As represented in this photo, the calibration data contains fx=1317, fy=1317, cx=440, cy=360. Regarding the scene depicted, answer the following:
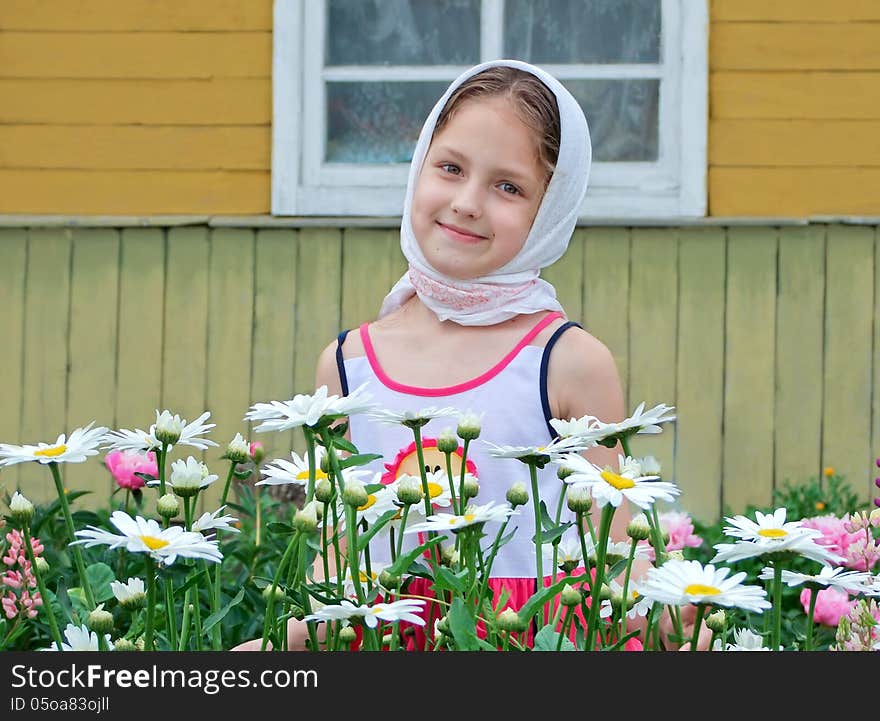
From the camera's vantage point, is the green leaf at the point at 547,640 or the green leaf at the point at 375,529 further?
the green leaf at the point at 375,529

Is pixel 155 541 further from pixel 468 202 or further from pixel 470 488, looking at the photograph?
pixel 468 202

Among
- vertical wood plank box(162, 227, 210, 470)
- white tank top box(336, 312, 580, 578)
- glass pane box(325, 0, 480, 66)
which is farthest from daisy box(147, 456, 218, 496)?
glass pane box(325, 0, 480, 66)

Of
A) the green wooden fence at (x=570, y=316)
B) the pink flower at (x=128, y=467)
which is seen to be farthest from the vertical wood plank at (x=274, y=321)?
the pink flower at (x=128, y=467)

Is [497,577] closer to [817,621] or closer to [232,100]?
[817,621]

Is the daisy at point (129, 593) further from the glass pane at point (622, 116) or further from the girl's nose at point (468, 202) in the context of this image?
the glass pane at point (622, 116)

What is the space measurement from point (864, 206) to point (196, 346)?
2196mm

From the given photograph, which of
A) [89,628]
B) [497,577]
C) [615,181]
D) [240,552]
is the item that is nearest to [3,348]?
[615,181]

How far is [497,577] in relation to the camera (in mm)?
1671

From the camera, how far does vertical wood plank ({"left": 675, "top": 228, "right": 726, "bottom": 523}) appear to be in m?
4.17

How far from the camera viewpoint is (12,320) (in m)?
4.39

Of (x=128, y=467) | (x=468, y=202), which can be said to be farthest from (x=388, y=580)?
(x=128, y=467)

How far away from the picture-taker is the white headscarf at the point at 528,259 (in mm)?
1798

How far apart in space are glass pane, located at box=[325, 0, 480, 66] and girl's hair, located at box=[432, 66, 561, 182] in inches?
103

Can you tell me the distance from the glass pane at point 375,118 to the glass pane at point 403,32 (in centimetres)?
9
